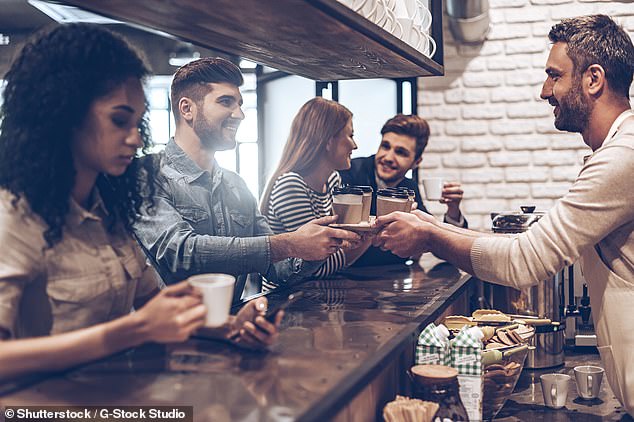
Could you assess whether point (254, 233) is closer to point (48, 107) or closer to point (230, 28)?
point (230, 28)

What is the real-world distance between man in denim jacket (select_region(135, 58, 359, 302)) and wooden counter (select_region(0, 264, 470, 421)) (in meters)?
0.21

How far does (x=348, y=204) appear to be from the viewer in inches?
86.1

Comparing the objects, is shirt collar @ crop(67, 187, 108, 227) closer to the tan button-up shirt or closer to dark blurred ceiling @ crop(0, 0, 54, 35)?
the tan button-up shirt

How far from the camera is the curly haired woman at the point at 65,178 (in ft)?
4.22

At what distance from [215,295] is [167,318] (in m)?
0.09

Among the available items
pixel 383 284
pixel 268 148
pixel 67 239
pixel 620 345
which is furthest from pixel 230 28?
pixel 268 148

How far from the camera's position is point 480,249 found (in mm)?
2066

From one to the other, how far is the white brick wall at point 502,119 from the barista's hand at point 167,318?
Answer: 12.1 ft

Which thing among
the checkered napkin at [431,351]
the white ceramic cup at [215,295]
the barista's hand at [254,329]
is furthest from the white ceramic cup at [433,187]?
the white ceramic cup at [215,295]

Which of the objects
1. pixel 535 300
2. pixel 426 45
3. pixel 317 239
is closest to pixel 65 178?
pixel 317 239

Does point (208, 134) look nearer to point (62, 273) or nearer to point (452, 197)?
point (62, 273)

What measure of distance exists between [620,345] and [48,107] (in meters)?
1.52

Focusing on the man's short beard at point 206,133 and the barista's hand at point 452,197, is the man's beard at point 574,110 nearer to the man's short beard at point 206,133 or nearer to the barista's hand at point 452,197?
the man's short beard at point 206,133

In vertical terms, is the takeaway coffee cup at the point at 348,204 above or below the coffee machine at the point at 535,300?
above
